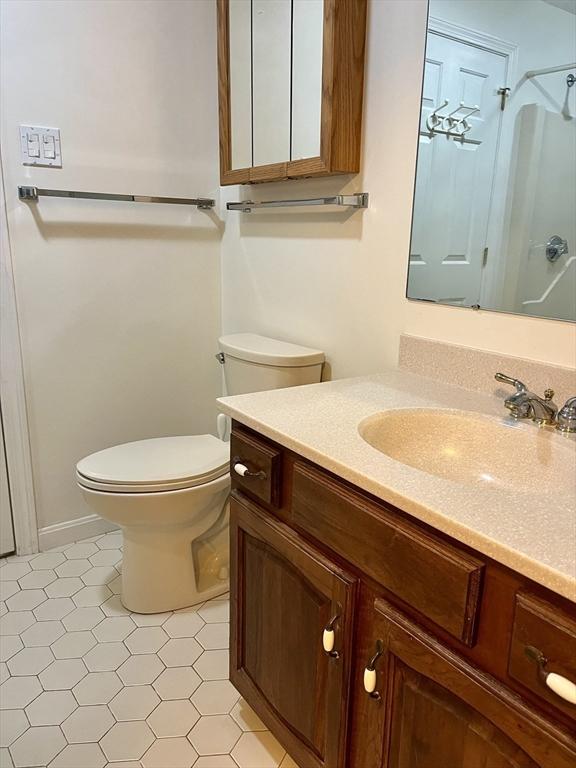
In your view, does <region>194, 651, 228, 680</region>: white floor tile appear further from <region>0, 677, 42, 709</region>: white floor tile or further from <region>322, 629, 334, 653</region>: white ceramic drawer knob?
<region>322, 629, 334, 653</region>: white ceramic drawer knob

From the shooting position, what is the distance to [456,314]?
1.35m

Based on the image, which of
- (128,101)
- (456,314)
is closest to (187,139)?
(128,101)

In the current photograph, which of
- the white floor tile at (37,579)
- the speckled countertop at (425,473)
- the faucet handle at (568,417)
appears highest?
the faucet handle at (568,417)

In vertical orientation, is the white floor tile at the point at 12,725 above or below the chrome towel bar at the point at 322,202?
below

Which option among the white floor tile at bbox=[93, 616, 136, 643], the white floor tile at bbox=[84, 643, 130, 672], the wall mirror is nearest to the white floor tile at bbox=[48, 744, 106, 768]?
the white floor tile at bbox=[84, 643, 130, 672]

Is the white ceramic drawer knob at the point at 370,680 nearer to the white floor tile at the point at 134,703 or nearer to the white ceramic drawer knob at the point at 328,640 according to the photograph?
the white ceramic drawer knob at the point at 328,640

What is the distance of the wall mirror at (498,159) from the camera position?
115 centimetres

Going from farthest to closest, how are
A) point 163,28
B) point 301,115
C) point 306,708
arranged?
point 163,28
point 301,115
point 306,708

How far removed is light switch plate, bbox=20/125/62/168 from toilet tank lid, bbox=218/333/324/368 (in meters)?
0.79

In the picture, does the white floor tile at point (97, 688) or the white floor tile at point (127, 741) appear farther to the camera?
the white floor tile at point (97, 688)

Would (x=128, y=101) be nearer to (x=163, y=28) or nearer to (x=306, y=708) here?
(x=163, y=28)

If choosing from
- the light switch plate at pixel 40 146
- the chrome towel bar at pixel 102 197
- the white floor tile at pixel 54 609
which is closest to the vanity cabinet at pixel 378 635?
the white floor tile at pixel 54 609

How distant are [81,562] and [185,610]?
1.55 ft

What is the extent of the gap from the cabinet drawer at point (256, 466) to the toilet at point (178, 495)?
455 mm
